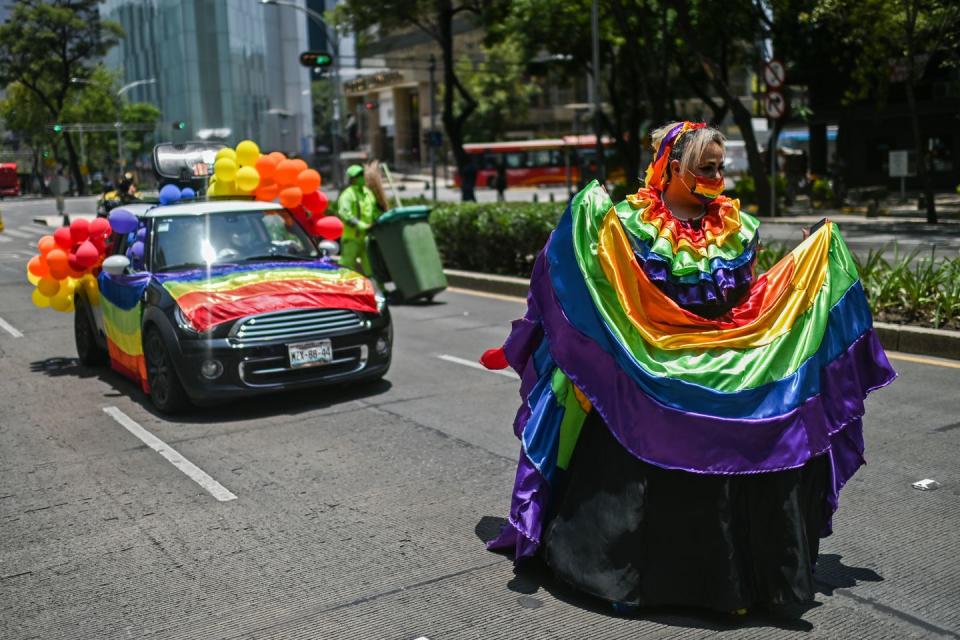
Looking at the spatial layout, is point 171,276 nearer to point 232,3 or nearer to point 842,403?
point 842,403

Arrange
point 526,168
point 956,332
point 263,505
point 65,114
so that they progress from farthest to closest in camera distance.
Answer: point 65,114 < point 526,168 < point 956,332 < point 263,505

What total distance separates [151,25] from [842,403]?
48.8 m

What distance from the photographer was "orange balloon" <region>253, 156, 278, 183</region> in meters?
10.2

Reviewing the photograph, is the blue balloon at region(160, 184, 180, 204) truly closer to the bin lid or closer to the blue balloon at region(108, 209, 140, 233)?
the blue balloon at region(108, 209, 140, 233)

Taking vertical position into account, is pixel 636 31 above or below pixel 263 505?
above

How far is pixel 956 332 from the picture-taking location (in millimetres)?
9242

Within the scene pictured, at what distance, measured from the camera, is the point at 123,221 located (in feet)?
29.1

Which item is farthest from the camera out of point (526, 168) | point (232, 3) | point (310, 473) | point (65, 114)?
point (65, 114)

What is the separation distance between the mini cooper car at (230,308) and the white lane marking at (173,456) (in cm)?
30

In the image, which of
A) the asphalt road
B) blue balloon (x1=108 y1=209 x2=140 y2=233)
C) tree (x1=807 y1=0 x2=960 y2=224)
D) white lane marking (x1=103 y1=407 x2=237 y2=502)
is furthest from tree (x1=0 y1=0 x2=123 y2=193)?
the asphalt road

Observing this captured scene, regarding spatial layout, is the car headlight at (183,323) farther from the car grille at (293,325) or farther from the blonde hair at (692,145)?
the blonde hair at (692,145)

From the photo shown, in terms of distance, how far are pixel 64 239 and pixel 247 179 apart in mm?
1765

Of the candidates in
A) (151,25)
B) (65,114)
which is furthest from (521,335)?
(65,114)

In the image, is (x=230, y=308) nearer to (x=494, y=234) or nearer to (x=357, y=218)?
(x=357, y=218)
